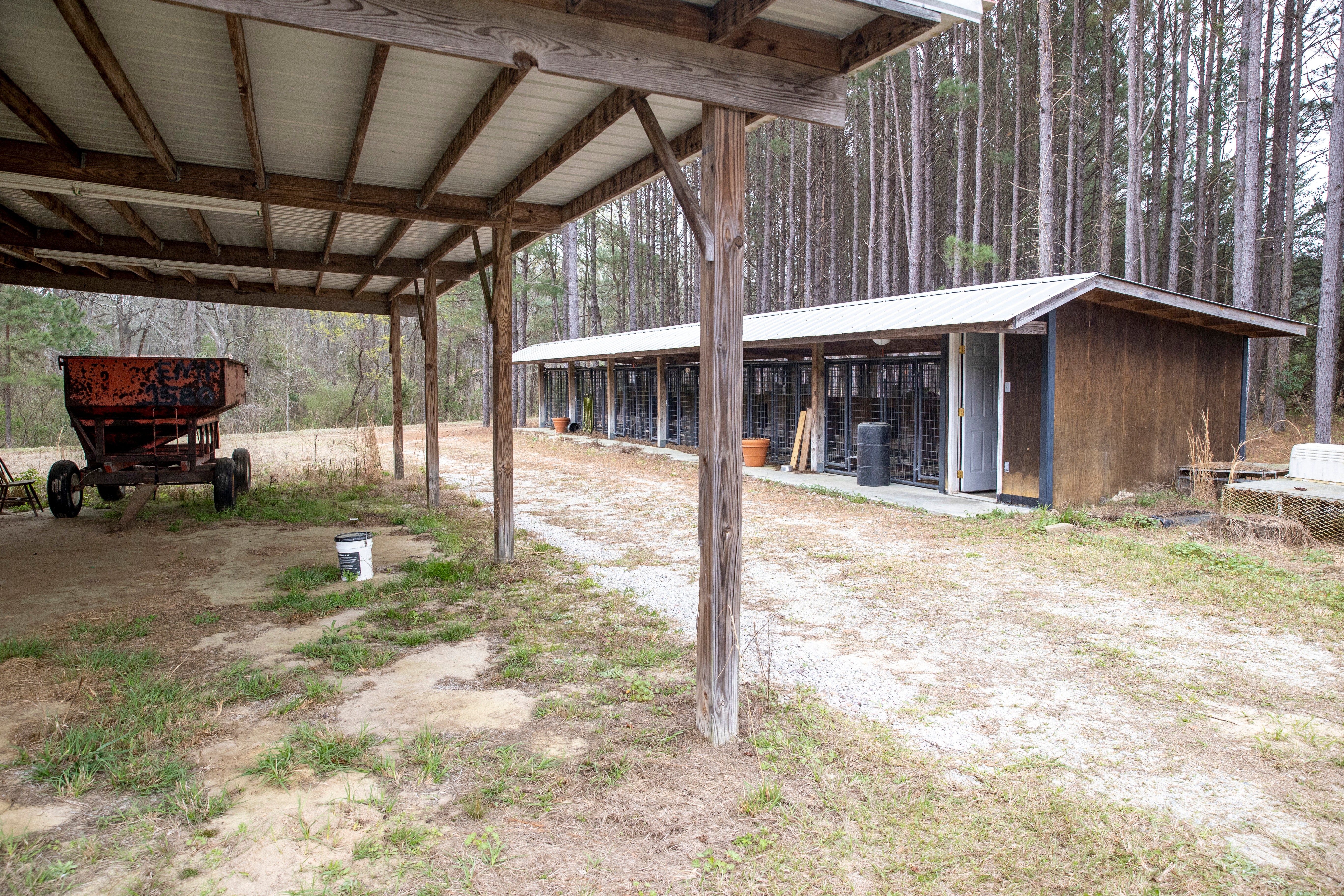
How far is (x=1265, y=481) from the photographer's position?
8.75 meters

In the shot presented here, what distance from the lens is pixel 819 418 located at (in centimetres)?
1401

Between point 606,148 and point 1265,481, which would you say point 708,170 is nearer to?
point 606,148

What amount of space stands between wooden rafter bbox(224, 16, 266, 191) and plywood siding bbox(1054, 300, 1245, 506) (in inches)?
351

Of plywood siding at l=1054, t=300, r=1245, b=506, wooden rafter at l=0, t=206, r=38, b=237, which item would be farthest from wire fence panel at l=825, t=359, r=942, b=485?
wooden rafter at l=0, t=206, r=38, b=237

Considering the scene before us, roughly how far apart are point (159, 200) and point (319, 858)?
544 centimetres

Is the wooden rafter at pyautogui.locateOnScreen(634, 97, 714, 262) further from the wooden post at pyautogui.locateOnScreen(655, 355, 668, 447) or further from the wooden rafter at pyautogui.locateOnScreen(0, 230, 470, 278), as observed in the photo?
the wooden post at pyautogui.locateOnScreen(655, 355, 668, 447)

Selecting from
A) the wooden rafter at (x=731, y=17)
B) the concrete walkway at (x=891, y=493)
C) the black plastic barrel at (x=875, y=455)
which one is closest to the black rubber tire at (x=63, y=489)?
the concrete walkway at (x=891, y=493)

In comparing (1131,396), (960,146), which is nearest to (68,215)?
(1131,396)

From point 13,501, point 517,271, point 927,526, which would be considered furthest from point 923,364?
point 517,271

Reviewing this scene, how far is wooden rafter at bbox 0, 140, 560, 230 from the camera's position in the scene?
200 inches

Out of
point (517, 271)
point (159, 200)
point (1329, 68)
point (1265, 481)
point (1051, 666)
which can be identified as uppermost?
point (1329, 68)

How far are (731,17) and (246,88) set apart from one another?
8.27ft

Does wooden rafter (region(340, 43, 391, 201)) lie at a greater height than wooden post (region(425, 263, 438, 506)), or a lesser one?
greater

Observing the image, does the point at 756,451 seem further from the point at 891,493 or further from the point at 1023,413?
the point at 1023,413
